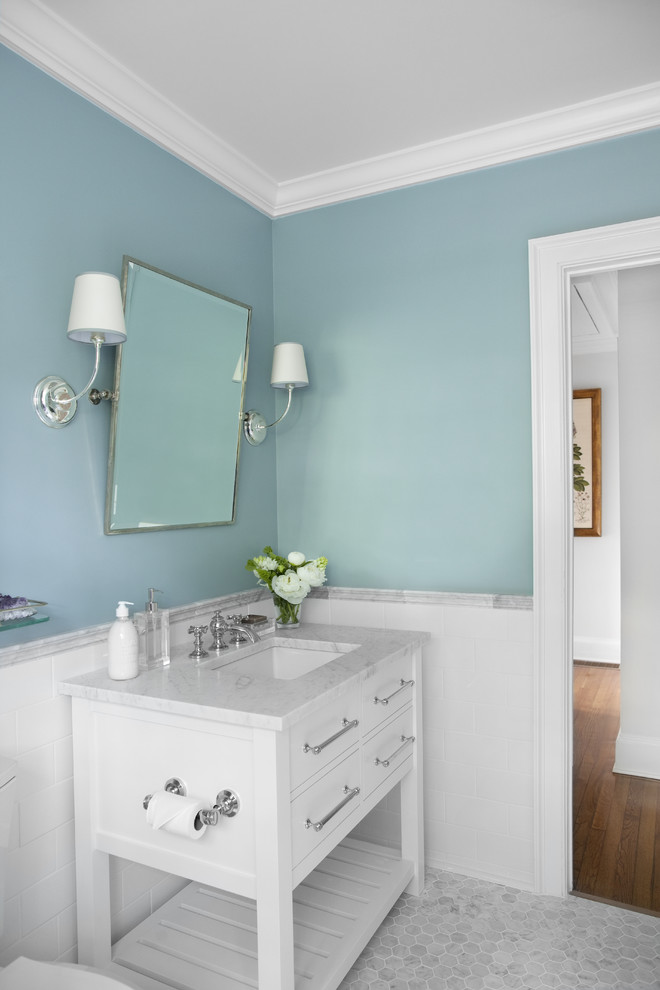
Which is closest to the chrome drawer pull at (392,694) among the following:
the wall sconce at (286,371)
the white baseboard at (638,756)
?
the wall sconce at (286,371)

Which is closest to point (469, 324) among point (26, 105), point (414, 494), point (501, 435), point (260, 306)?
point (501, 435)

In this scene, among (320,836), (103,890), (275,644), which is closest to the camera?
(320,836)

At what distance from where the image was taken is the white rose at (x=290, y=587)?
240 cm

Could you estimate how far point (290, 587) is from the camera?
7.88ft

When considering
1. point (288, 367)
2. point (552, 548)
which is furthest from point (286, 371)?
point (552, 548)

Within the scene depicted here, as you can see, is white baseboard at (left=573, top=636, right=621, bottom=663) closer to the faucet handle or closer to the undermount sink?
→ the undermount sink

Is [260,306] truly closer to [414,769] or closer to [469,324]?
[469,324]

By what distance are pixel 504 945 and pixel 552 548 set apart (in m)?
1.19

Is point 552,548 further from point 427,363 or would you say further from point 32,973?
point 32,973

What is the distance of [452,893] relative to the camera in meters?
2.30

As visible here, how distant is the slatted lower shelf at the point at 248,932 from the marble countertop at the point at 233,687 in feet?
1.83

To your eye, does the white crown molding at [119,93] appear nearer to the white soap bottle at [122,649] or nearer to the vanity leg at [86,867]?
the white soap bottle at [122,649]

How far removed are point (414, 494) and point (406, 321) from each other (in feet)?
2.08

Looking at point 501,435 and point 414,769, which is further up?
point 501,435
